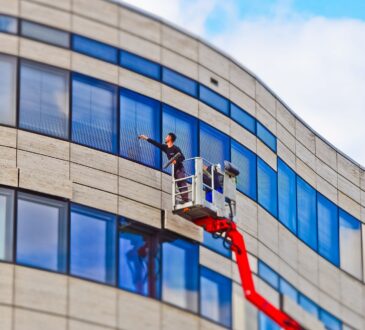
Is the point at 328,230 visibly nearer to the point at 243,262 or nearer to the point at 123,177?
the point at 243,262

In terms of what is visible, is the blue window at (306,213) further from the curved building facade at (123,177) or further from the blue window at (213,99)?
the blue window at (213,99)

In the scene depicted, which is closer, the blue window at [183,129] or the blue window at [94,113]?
the blue window at [94,113]

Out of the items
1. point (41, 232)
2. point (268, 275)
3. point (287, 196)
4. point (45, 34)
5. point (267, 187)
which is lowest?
point (41, 232)

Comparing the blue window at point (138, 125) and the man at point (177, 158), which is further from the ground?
the blue window at point (138, 125)

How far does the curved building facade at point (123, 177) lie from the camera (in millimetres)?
43000

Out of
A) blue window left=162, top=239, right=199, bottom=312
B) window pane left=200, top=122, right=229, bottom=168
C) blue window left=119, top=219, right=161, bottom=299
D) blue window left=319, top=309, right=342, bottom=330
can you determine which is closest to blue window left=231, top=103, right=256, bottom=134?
window pane left=200, top=122, right=229, bottom=168

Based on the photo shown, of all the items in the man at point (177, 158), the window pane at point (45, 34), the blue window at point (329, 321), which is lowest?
the blue window at point (329, 321)

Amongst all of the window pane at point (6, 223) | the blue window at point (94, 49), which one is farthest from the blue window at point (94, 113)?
the window pane at point (6, 223)

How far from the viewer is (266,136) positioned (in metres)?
52.0

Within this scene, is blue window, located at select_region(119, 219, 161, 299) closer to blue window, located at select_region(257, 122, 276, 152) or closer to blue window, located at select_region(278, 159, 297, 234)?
blue window, located at select_region(257, 122, 276, 152)

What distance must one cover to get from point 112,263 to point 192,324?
10.3 feet

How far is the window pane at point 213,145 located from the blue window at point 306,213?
204 inches

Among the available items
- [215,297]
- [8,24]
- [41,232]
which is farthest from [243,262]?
[8,24]

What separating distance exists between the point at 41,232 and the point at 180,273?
476 cm
